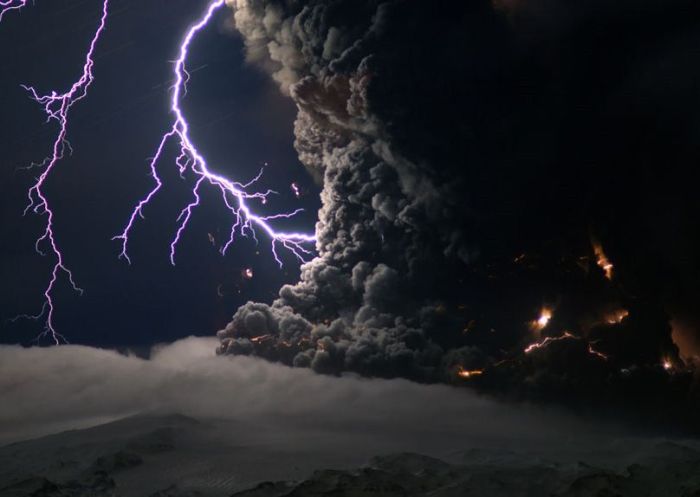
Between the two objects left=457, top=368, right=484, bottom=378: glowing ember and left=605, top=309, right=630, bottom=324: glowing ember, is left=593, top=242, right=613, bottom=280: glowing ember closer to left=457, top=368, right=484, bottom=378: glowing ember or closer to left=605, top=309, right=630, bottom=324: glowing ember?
left=605, top=309, right=630, bottom=324: glowing ember

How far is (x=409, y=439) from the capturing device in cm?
2597

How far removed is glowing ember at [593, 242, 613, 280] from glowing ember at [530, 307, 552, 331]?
3950 millimetres

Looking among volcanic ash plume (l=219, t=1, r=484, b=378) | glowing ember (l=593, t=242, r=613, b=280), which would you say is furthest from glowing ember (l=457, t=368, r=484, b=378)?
glowing ember (l=593, t=242, r=613, b=280)

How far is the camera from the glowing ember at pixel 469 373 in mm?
33781

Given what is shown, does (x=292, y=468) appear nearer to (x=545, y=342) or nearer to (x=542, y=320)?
(x=545, y=342)

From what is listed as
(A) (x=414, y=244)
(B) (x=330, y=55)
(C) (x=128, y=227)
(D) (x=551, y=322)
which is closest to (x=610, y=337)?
(D) (x=551, y=322)

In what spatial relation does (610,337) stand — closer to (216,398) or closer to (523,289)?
(523,289)

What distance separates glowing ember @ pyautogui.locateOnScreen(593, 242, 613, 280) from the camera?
34.9 meters

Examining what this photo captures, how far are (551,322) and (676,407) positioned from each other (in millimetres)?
7713

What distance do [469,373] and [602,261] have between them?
33.5 ft

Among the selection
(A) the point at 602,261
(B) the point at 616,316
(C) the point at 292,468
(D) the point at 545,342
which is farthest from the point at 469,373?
(C) the point at 292,468

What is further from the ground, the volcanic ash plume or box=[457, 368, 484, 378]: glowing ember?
the volcanic ash plume

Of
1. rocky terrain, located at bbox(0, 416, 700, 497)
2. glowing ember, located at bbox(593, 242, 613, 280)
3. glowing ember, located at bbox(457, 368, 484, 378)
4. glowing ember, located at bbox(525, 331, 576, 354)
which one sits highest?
glowing ember, located at bbox(593, 242, 613, 280)

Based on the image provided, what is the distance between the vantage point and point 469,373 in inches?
1334
